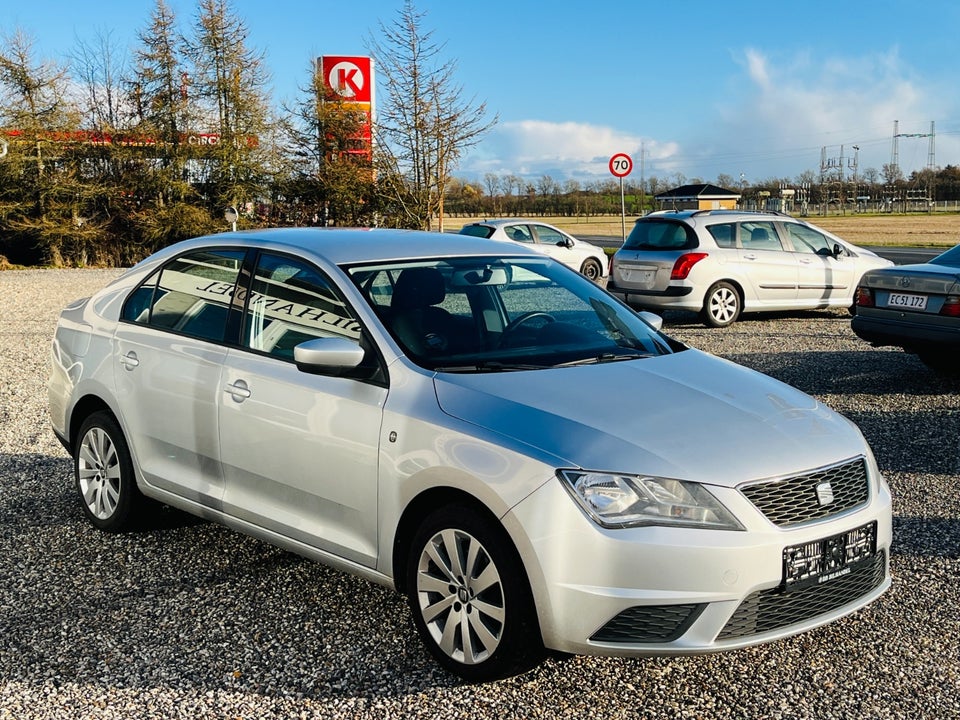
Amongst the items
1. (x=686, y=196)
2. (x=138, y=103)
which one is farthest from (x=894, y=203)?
(x=138, y=103)

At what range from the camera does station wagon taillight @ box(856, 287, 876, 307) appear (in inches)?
379

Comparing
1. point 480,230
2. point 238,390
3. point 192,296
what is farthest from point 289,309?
point 480,230

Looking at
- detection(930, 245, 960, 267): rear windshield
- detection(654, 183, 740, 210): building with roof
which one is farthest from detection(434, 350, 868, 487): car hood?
detection(654, 183, 740, 210): building with roof

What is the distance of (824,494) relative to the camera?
3.52 m

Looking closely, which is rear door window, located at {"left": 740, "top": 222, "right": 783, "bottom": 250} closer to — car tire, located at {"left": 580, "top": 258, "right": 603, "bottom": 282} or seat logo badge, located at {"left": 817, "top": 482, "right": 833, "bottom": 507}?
car tire, located at {"left": 580, "top": 258, "right": 603, "bottom": 282}

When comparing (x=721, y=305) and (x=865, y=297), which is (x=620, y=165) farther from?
(x=865, y=297)

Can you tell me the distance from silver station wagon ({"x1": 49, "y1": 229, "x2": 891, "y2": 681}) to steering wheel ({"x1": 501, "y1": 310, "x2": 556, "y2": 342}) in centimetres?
1

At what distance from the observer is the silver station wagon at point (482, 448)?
3.29m

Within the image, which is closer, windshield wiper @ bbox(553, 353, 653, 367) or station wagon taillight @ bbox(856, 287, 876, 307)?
windshield wiper @ bbox(553, 353, 653, 367)

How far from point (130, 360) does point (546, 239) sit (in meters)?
17.9

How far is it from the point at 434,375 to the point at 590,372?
64 cm

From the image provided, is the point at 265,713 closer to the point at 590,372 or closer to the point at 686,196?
the point at 590,372

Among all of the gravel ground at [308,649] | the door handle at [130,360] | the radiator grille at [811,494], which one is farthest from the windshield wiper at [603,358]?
the door handle at [130,360]

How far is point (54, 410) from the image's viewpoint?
5.79 m
